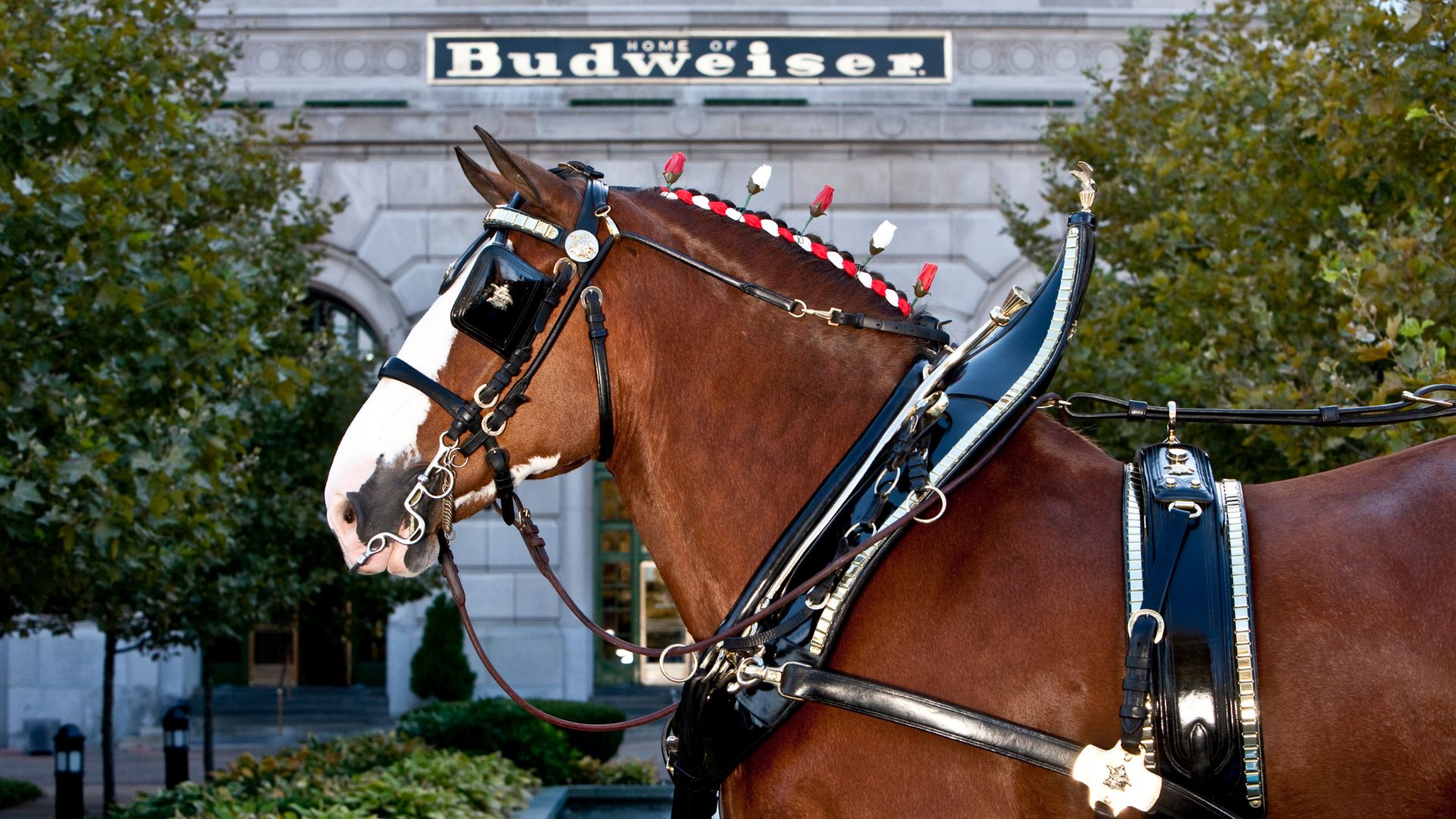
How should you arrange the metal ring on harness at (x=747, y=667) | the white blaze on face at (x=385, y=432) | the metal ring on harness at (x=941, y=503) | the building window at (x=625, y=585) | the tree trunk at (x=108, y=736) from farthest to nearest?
1. the building window at (x=625, y=585)
2. the tree trunk at (x=108, y=736)
3. the white blaze on face at (x=385, y=432)
4. the metal ring on harness at (x=747, y=667)
5. the metal ring on harness at (x=941, y=503)

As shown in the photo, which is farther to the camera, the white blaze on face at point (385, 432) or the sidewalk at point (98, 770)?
the sidewalk at point (98, 770)

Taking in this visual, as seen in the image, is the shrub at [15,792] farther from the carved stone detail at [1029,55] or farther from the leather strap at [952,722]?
the carved stone detail at [1029,55]

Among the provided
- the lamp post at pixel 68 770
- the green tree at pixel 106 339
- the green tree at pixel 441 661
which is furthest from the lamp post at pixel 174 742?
the green tree at pixel 441 661

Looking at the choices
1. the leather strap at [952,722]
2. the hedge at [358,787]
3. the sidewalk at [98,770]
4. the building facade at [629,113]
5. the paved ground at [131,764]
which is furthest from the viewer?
the building facade at [629,113]

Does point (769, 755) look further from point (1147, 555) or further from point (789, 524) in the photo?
point (1147, 555)

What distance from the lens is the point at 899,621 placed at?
113 inches

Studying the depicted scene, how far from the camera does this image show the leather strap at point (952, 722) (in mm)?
2629

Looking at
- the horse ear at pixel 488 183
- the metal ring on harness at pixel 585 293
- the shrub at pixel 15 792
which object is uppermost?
the horse ear at pixel 488 183

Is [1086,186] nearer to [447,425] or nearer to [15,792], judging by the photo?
[447,425]

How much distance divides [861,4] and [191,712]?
15.1m

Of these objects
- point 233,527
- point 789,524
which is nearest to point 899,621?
point 789,524

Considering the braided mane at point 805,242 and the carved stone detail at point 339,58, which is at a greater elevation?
the carved stone detail at point 339,58

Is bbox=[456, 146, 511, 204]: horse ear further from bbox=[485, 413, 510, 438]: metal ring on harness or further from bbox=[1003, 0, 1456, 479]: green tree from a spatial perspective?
bbox=[1003, 0, 1456, 479]: green tree

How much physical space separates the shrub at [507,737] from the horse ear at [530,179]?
399 inches
